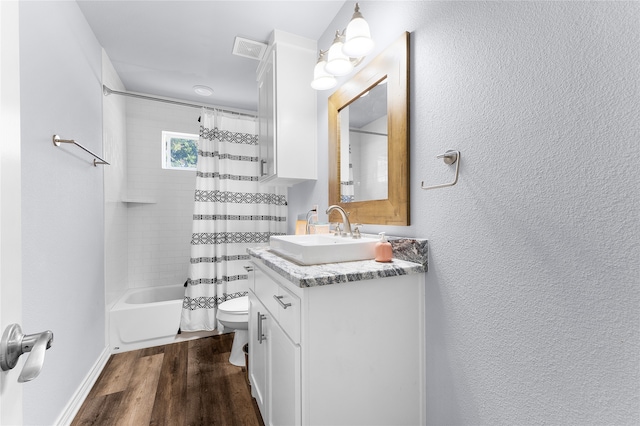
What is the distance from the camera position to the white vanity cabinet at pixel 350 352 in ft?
3.07

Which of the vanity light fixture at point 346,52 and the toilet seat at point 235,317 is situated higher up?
the vanity light fixture at point 346,52

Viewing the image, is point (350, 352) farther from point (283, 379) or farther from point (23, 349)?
point (23, 349)

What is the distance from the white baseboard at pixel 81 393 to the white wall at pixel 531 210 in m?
1.81

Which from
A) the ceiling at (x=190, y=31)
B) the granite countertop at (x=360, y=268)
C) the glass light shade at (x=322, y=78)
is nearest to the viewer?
the granite countertop at (x=360, y=268)

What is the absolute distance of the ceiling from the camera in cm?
174

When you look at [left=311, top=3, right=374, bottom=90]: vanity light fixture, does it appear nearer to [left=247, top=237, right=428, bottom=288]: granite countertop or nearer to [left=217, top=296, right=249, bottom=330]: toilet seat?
[left=247, top=237, right=428, bottom=288]: granite countertop

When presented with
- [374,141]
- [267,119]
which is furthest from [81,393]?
[374,141]

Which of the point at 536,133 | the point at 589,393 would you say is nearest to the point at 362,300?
the point at 589,393

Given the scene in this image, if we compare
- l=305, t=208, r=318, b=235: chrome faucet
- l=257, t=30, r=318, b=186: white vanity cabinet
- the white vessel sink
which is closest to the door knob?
the white vessel sink

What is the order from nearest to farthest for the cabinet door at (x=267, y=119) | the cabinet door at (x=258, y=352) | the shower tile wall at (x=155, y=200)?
the cabinet door at (x=258, y=352) → the cabinet door at (x=267, y=119) → the shower tile wall at (x=155, y=200)

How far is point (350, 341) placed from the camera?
3.23ft

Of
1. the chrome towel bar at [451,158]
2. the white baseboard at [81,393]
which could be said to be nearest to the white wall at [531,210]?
the chrome towel bar at [451,158]

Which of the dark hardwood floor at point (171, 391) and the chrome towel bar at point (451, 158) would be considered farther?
the dark hardwood floor at point (171, 391)

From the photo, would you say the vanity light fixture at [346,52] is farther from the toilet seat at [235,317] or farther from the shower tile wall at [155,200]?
the shower tile wall at [155,200]
